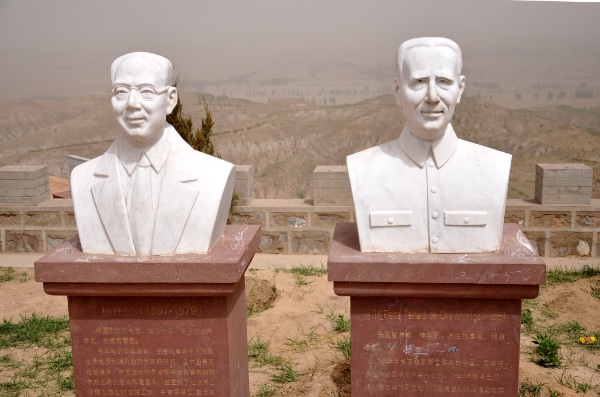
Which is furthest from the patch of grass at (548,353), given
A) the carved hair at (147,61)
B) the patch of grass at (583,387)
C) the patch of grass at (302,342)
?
the carved hair at (147,61)

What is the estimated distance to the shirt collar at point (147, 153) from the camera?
3.83 m

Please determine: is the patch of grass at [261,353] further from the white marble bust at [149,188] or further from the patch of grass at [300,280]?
the white marble bust at [149,188]

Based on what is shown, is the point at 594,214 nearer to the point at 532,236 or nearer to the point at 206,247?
the point at 532,236

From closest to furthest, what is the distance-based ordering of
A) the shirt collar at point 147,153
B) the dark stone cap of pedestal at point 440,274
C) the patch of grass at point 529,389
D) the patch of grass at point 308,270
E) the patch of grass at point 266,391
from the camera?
the dark stone cap of pedestal at point 440,274
the shirt collar at point 147,153
the patch of grass at point 529,389
the patch of grass at point 266,391
the patch of grass at point 308,270

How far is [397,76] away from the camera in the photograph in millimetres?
3715

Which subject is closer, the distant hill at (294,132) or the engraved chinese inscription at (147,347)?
the engraved chinese inscription at (147,347)

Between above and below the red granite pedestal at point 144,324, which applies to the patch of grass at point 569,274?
below

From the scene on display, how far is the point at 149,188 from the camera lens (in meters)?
3.82

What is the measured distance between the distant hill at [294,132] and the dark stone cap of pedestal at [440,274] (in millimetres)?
10472

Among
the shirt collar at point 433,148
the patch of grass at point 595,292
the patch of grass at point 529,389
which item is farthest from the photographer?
the patch of grass at point 595,292

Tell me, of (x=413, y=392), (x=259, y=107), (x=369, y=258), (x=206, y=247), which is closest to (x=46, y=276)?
(x=206, y=247)

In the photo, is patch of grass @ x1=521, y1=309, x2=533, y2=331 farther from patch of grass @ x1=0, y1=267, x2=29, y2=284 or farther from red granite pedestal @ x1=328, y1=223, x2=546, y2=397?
patch of grass @ x1=0, y1=267, x2=29, y2=284

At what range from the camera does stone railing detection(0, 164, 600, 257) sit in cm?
719

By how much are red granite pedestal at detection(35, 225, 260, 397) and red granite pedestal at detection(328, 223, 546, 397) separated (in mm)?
710
